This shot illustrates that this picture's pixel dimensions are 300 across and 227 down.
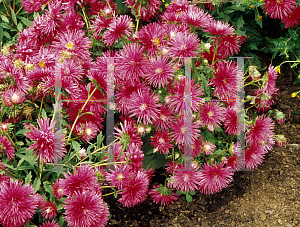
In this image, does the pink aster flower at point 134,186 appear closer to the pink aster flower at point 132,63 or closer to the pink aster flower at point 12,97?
the pink aster flower at point 132,63

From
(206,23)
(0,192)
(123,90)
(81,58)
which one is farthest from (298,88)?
(0,192)

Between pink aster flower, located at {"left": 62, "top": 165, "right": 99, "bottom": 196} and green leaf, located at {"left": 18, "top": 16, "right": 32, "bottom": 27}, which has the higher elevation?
green leaf, located at {"left": 18, "top": 16, "right": 32, "bottom": 27}

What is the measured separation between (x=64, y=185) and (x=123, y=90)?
1.67 feet

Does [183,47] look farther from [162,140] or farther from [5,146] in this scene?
[5,146]

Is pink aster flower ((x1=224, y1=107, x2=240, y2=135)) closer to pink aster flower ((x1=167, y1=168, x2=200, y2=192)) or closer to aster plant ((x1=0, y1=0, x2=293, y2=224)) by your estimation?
aster plant ((x1=0, y1=0, x2=293, y2=224))

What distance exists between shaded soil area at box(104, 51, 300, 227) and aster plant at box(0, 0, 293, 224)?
148mm

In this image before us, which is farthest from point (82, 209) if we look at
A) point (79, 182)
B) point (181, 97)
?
point (181, 97)

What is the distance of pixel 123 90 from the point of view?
1.35m

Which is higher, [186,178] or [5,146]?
[5,146]

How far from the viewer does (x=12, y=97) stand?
3.96ft

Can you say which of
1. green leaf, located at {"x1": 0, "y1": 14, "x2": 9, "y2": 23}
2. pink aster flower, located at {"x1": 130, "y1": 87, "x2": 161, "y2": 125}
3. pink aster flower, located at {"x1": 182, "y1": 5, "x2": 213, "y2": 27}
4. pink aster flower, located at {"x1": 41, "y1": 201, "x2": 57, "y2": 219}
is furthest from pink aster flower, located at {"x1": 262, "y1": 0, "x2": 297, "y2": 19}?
green leaf, located at {"x1": 0, "y1": 14, "x2": 9, "y2": 23}

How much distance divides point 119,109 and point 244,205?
0.95 m

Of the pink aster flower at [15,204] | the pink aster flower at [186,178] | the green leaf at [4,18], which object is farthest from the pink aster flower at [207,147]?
the green leaf at [4,18]

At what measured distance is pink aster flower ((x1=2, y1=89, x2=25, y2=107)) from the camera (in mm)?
1208
